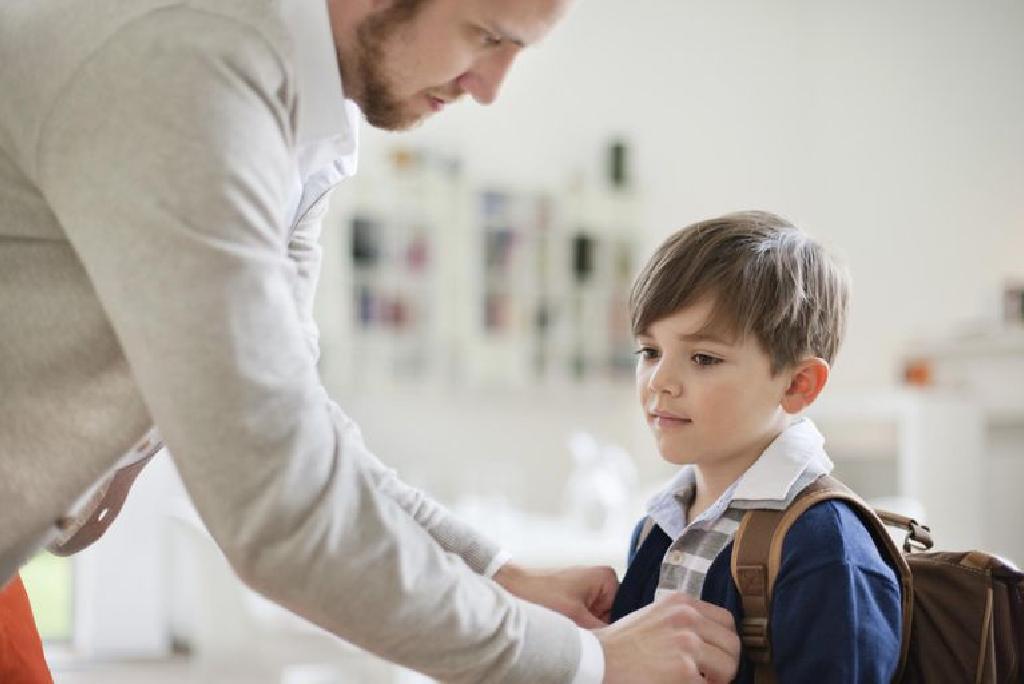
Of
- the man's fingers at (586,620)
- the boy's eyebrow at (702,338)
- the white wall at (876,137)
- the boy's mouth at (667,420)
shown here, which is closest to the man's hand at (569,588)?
the man's fingers at (586,620)

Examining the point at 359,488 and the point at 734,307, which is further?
the point at 734,307

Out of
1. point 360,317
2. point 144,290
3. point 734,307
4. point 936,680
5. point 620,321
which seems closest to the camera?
point 144,290

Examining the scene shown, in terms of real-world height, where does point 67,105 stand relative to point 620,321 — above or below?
above

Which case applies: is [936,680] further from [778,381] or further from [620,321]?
[620,321]

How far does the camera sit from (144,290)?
3.05 feet

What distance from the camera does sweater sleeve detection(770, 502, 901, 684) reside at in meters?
1.14

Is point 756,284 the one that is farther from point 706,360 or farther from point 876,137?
point 876,137

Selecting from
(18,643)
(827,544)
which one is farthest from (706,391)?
(18,643)

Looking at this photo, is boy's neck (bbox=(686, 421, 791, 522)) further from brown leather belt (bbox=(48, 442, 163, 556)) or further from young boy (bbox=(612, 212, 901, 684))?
brown leather belt (bbox=(48, 442, 163, 556))

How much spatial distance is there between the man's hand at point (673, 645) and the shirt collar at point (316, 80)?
57cm

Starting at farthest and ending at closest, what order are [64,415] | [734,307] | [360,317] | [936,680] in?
1. [360,317]
2. [734,307]
3. [936,680]
4. [64,415]

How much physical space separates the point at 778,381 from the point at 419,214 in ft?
14.0

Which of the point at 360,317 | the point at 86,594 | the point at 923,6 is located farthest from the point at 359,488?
the point at 923,6

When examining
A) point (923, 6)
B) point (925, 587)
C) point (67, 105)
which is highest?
point (923, 6)
